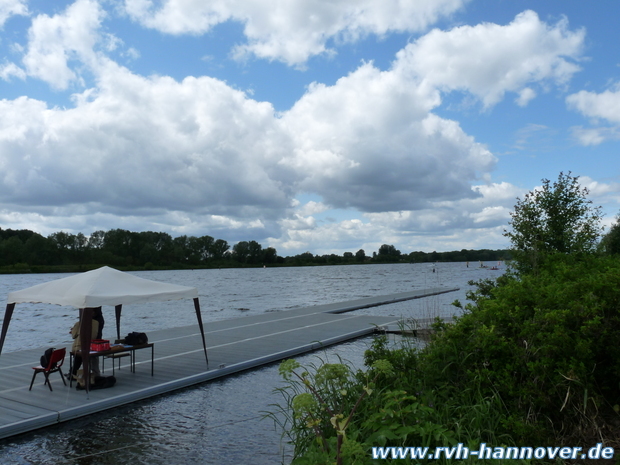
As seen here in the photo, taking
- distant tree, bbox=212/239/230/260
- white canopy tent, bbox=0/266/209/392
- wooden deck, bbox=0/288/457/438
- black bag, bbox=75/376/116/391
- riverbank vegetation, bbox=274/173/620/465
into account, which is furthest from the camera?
distant tree, bbox=212/239/230/260

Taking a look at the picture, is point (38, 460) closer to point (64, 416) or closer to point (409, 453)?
point (64, 416)

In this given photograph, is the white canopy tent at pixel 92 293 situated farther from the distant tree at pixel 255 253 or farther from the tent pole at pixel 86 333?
the distant tree at pixel 255 253

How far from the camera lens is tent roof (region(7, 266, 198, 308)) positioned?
30.1 ft

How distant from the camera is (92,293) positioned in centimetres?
919

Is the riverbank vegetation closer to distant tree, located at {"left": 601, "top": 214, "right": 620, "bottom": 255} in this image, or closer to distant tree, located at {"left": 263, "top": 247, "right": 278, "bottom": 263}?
distant tree, located at {"left": 601, "top": 214, "right": 620, "bottom": 255}

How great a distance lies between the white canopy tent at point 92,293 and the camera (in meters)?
9.16

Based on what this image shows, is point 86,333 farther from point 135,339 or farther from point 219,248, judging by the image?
point 219,248

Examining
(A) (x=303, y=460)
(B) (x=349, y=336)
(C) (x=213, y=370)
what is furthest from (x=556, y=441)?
(B) (x=349, y=336)

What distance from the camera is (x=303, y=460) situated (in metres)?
4.23

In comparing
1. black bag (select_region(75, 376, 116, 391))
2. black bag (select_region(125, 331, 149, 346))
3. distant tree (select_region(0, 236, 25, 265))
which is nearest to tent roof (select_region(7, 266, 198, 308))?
black bag (select_region(125, 331, 149, 346))

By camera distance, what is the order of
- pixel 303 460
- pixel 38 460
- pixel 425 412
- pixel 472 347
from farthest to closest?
pixel 38 460 → pixel 472 347 → pixel 425 412 → pixel 303 460

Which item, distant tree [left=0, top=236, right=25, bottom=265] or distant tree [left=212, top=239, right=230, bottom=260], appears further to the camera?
distant tree [left=212, top=239, right=230, bottom=260]

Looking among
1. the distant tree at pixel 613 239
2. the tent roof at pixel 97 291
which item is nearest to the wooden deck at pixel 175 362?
the tent roof at pixel 97 291

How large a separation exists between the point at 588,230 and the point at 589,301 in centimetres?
1386
